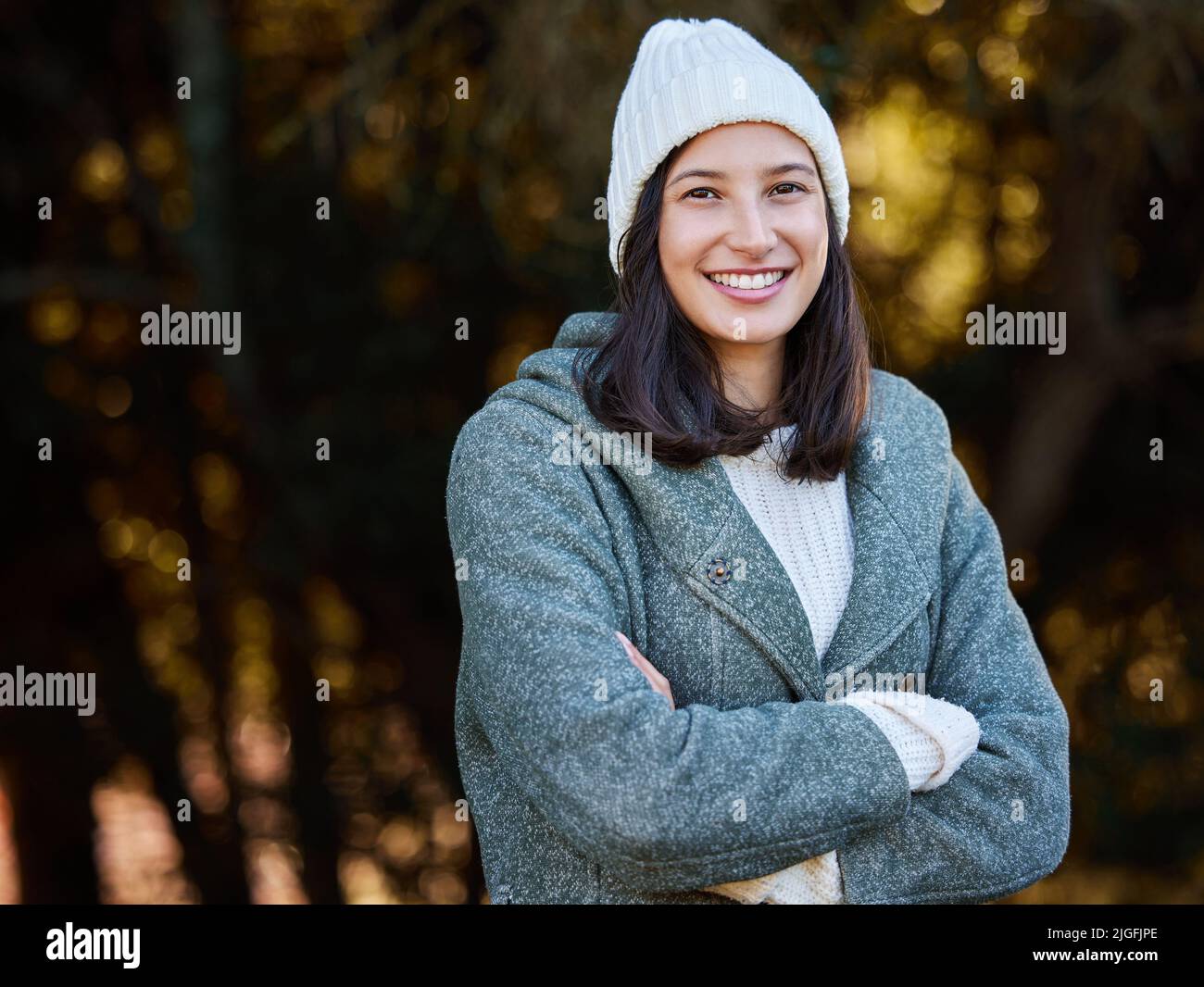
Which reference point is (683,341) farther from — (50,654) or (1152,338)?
(50,654)

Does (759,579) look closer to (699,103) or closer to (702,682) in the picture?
(702,682)

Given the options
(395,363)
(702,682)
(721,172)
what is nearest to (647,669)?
(702,682)

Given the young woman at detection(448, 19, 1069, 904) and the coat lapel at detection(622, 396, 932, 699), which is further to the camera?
the coat lapel at detection(622, 396, 932, 699)

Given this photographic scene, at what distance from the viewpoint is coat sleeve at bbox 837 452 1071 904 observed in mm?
1831

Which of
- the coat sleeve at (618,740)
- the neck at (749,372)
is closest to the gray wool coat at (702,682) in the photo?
the coat sleeve at (618,740)

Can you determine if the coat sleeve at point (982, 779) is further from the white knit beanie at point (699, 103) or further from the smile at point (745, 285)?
the white knit beanie at point (699, 103)

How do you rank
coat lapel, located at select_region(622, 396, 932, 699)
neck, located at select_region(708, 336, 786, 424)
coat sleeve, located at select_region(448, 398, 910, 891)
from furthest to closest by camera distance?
1. neck, located at select_region(708, 336, 786, 424)
2. coat lapel, located at select_region(622, 396, 932, 699)
3. coat sleeve, located at select_region(448, 398, 910, 891)

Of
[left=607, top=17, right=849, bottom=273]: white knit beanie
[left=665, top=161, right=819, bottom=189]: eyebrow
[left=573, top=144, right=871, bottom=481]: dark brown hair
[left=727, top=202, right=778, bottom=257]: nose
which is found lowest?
[left=573, top=144, right=871, bottom=481]: dark brown hair

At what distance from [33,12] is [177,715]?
2430 mm

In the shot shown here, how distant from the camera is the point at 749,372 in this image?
2.14 m

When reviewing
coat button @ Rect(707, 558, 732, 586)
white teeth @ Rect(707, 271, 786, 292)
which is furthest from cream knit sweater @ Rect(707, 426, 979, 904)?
white teeth @ Rect(707, 271, 786, 292)

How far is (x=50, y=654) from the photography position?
4941mm

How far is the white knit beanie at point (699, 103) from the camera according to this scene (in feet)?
6.62

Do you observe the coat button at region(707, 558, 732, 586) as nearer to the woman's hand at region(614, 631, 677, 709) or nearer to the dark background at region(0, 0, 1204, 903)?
the woman's hand at region(614, 631, 677, 709)
